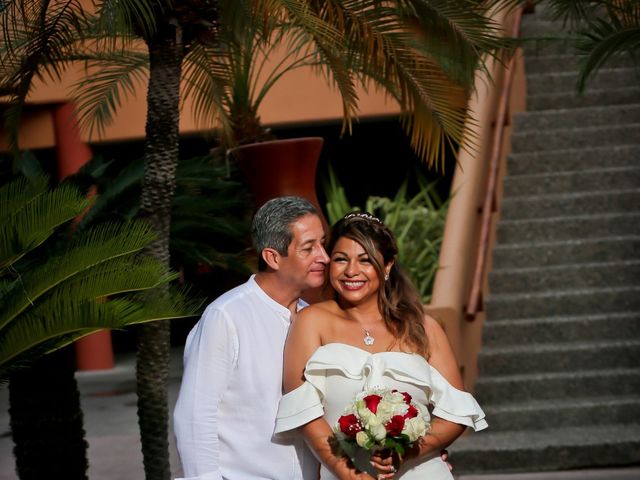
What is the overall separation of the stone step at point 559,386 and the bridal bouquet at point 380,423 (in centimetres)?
591

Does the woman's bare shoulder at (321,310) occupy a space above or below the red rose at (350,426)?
above

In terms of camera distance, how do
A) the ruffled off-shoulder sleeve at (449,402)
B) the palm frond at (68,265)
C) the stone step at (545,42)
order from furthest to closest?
the stone step at (545,42) < the palm frond at (68,265) < the ruffled off-shoulder sleeve at (449,402)

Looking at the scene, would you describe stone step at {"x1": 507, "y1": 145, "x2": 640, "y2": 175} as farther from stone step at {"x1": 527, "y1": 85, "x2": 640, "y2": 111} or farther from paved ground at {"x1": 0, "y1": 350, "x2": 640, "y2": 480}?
paved ground at {"x1": 0, "y1": 350, "x2": 640, "y2": 480}

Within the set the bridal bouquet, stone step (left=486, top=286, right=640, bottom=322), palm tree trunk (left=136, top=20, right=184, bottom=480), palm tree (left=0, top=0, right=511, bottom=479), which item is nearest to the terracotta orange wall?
stone step (left=486, top=286, right=640, bottom=322)

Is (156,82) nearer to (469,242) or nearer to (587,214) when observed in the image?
(469,242)

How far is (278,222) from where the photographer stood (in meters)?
4.61

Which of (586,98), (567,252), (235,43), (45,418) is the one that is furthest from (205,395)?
(586,98)

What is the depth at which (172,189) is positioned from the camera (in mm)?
8391

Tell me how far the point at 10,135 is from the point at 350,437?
5143 mm

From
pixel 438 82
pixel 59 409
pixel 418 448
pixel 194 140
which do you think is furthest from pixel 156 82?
pixel 194 140

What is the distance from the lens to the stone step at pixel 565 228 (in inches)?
455

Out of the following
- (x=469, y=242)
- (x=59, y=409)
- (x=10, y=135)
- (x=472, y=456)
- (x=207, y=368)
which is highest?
(x=10, y=135)

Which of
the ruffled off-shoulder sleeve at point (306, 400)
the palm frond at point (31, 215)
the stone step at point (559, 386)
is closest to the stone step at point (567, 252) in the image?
the stone step at point (559, 386)

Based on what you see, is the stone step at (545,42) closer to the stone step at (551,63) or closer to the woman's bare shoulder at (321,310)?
the stone step at (551,63)
